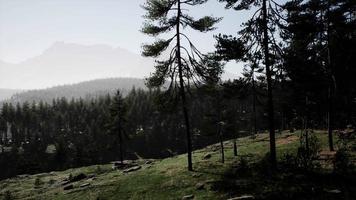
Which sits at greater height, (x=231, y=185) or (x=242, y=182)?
(x=242, y=182)

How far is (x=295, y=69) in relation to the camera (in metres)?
24.6

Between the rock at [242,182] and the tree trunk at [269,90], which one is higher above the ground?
the tree trunk at [269,90]

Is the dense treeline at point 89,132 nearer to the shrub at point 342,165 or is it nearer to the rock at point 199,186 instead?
the shrub at point 342,165

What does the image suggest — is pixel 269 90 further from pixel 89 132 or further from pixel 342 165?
pixel 89 132

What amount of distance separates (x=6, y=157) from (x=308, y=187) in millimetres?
118622

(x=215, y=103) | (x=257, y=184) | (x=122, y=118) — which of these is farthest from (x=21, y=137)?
(x=257, y=184)

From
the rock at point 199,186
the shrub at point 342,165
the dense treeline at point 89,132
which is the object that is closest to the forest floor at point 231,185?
the rock at point 199,186

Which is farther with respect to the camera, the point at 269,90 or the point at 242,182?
the point at 269,90

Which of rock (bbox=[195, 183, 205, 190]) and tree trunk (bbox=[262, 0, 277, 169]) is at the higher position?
tree trunk (bbox=[262, 0, 277, 169])

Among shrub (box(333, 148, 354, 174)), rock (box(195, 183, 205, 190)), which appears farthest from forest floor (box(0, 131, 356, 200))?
shrub (box(333, 148, 354, 174))

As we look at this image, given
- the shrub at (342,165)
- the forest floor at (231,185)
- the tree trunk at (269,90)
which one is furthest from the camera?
the tree trunk at (269,90)

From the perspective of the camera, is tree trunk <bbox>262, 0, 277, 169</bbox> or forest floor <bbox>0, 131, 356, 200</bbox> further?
tree trunk <bbox>262, 0, 277, 169</bbox>

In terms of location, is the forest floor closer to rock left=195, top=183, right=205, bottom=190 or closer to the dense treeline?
rock left=195, top=183, right=205, bottom=190

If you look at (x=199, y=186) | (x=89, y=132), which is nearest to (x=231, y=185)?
(x=199, y=186)
